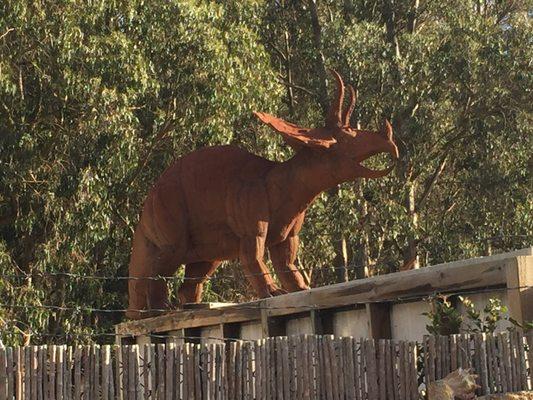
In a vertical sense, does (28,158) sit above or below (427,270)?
above

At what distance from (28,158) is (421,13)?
9.80 meters

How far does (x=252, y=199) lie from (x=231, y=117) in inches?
238

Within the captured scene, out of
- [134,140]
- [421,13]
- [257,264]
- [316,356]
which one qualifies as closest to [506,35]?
[421,13]

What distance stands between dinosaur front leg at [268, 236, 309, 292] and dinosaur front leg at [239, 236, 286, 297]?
163 mm

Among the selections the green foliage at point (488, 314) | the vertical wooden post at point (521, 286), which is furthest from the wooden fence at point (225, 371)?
the vertical wooden post at point (521, 286)

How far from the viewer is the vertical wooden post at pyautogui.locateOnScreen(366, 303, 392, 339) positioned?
8.98m

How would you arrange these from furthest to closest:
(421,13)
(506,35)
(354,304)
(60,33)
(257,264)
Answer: (421,13) → (506,35) → (60,33) → (257,264) → (354,304)

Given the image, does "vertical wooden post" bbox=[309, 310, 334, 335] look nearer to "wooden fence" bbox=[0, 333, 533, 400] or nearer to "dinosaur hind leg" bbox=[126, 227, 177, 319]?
"wooden fence" bbox=[0, 333, 533, 400]

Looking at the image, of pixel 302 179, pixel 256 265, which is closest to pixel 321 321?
pixel 256 265

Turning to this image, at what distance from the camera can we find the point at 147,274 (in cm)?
1330

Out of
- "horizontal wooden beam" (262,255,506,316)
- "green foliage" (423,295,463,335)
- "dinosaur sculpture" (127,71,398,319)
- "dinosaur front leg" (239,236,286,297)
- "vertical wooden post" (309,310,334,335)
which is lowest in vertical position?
A: "green foliage" (423,295,463,335)

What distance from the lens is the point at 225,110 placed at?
57.8 feet

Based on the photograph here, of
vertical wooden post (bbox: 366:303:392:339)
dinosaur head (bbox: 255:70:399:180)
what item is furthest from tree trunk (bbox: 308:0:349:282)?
vertical wooden post (bbox: 366:303:392:339)

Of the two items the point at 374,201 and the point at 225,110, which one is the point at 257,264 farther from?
the point at 374,201
